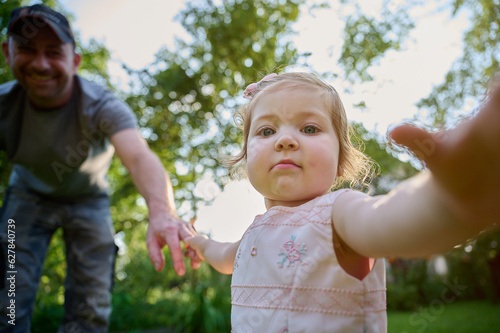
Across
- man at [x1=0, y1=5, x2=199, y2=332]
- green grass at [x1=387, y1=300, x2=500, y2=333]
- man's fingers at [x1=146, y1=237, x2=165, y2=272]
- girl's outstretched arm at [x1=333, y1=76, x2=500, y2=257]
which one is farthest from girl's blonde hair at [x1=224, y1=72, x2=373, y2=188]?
green grass at [x1=387, y1=300, x2=500, y2=333]

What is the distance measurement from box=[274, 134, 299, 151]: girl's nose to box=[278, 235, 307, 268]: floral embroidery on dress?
28cm

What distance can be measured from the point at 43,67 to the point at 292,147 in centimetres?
220

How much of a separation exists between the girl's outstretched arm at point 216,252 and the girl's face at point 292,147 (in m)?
0.30

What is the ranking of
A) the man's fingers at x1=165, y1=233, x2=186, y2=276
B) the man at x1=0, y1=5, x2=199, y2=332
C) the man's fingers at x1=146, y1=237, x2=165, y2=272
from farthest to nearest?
the man at x1=0, y1=5, x2=199, y2=332
the man's fingers at x1=146, y1=237, x2=165, y2=272
the man's fingers at x1=165, y1=233, x2=186, y2=276

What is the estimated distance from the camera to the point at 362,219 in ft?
3.04

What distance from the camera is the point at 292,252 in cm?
112

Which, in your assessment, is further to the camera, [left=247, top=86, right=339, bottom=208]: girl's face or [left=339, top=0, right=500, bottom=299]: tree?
[left=339, top=0, right=500, bottom=299]: tree

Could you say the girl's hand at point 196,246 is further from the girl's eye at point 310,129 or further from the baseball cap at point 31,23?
the baseball cap at point 31,23

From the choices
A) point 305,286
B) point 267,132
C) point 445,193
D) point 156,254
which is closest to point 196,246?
point 156,254

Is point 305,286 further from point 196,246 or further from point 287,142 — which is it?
point 196,246

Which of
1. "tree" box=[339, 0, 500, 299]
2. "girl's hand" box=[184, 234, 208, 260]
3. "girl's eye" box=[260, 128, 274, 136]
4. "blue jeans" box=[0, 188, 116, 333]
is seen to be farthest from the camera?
"tree" box=[339, 0, 500, 299]

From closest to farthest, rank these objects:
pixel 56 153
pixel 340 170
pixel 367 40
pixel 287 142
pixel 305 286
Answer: pixel 305 286
pixel 287 142
pixel 340 170
pixel 56 153
pixel 367 40

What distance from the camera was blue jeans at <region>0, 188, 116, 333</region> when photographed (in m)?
2.53

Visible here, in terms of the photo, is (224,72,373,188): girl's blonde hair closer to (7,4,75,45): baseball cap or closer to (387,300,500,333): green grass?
(7,4,75,45): baseball cap
